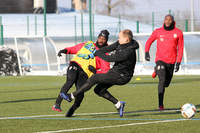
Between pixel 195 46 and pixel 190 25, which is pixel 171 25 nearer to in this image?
pixel 190 25

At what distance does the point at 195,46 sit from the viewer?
39469 mm

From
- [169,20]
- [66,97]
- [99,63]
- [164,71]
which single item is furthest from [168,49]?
[66,97]

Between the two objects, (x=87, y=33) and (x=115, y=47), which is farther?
(x=87, y=33)

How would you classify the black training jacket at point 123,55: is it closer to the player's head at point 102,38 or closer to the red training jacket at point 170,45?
the player's head at point 102,38

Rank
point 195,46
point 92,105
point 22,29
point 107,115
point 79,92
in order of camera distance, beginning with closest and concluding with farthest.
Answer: point 79,92 → point 107,115 → point 92,105 → point 195,46 → point 22,29

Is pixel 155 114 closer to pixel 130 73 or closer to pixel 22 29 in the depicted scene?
pixel 130 73

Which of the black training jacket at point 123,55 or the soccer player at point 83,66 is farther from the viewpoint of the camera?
the soccer player at point 83,66

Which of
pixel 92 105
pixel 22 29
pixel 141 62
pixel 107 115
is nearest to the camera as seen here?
pixel 107 115

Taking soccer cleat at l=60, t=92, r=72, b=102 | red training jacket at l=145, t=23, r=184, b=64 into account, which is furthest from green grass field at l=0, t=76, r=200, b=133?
red training jacket at l=145, t=23, r=184, b=64

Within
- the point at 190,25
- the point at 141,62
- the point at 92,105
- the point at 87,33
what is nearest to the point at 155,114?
the point at 92,105

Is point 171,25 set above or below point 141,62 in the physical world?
above

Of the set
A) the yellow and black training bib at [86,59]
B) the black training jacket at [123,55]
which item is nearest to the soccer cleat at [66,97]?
the yellow and black training bib at [86,59]

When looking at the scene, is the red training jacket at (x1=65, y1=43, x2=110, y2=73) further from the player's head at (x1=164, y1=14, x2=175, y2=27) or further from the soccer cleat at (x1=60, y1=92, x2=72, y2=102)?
the player's head at (x1=164, y1=14, x2=175, y2=27)

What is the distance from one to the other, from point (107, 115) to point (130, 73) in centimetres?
119
